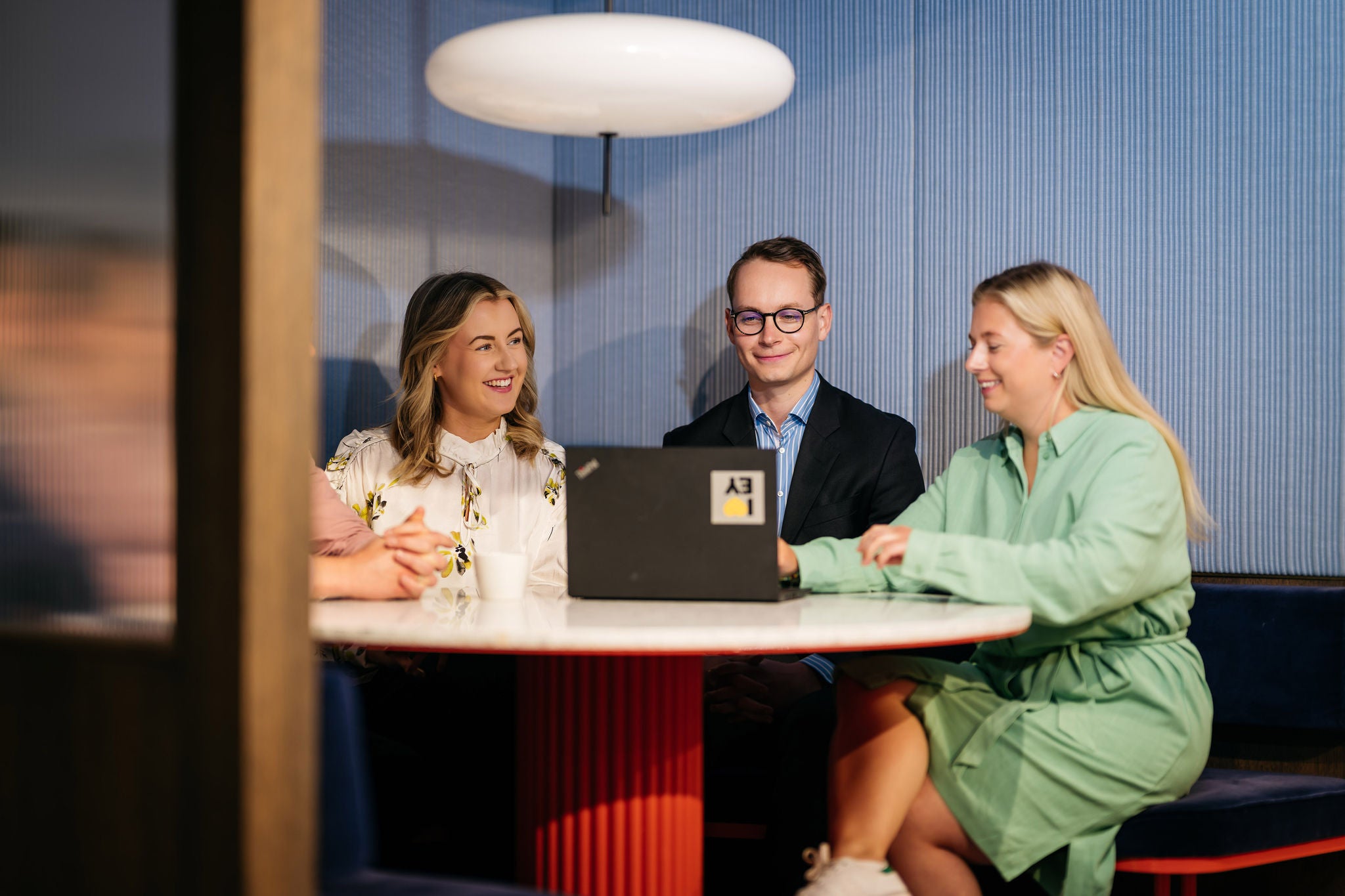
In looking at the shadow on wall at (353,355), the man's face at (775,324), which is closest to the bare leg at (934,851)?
the man's face at (775,324)

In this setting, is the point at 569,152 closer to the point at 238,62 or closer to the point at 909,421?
the point at 909,421

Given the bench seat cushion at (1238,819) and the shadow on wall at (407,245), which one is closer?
the bench seat cushion at (1238,819)

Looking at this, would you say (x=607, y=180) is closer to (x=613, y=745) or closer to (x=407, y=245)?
(x=407, y=245)

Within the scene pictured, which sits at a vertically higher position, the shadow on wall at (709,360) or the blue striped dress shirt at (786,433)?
the shadow on wall at (709,360)

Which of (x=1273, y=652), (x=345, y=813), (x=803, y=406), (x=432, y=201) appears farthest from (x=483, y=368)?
(x=1273, y=652)

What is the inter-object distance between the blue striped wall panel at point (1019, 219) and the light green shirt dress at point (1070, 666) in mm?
981

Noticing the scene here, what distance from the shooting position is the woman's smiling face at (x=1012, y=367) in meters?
2.29

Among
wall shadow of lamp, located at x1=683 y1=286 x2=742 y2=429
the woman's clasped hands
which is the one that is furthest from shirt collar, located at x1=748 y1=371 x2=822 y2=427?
the woman's clasped hands

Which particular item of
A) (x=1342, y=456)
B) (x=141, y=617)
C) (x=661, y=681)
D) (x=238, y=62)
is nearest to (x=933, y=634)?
(x=661, y=681)

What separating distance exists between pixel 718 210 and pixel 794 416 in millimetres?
846

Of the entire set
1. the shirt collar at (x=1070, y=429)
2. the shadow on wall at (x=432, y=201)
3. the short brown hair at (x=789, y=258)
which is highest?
the shadow on wall at (x=432, y=201)

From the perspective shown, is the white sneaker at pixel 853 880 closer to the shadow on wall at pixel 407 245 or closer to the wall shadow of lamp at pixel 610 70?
the wall shadow of lamp at pixel 610 70

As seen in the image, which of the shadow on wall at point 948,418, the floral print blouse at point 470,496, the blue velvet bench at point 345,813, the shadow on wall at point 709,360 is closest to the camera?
the blue velvet bench at point 345,813

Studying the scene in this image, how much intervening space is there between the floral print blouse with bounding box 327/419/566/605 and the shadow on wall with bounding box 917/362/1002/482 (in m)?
1.09
